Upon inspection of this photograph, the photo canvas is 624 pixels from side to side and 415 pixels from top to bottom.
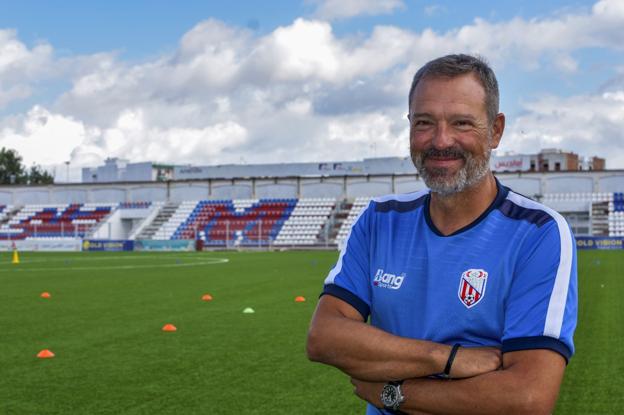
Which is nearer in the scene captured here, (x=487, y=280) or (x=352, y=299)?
(x=487, y=280)

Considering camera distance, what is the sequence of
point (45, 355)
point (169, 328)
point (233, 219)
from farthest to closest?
point (233, 219)
point (169, 328)
point (45, 355)

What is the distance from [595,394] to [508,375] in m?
5.92

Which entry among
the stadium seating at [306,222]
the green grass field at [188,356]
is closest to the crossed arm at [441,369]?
the green grass field at [188,356]

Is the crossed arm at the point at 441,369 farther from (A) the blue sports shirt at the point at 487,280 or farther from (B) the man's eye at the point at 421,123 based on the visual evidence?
(B) the man's eye at the point at 421,123

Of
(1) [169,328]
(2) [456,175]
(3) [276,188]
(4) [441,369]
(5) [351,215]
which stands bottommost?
(1) [169,328]

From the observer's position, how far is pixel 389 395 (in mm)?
2713

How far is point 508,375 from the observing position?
255 centimetres

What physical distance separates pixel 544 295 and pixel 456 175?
1.63ft

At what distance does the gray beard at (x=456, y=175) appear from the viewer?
108 inches

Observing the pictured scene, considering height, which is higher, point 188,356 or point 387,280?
point 387,280

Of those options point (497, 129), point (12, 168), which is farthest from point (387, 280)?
point (12, 168)

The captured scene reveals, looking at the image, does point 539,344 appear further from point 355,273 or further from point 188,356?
point 188,356

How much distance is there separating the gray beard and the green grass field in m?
4.88

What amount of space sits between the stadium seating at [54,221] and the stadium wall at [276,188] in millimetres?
2103
